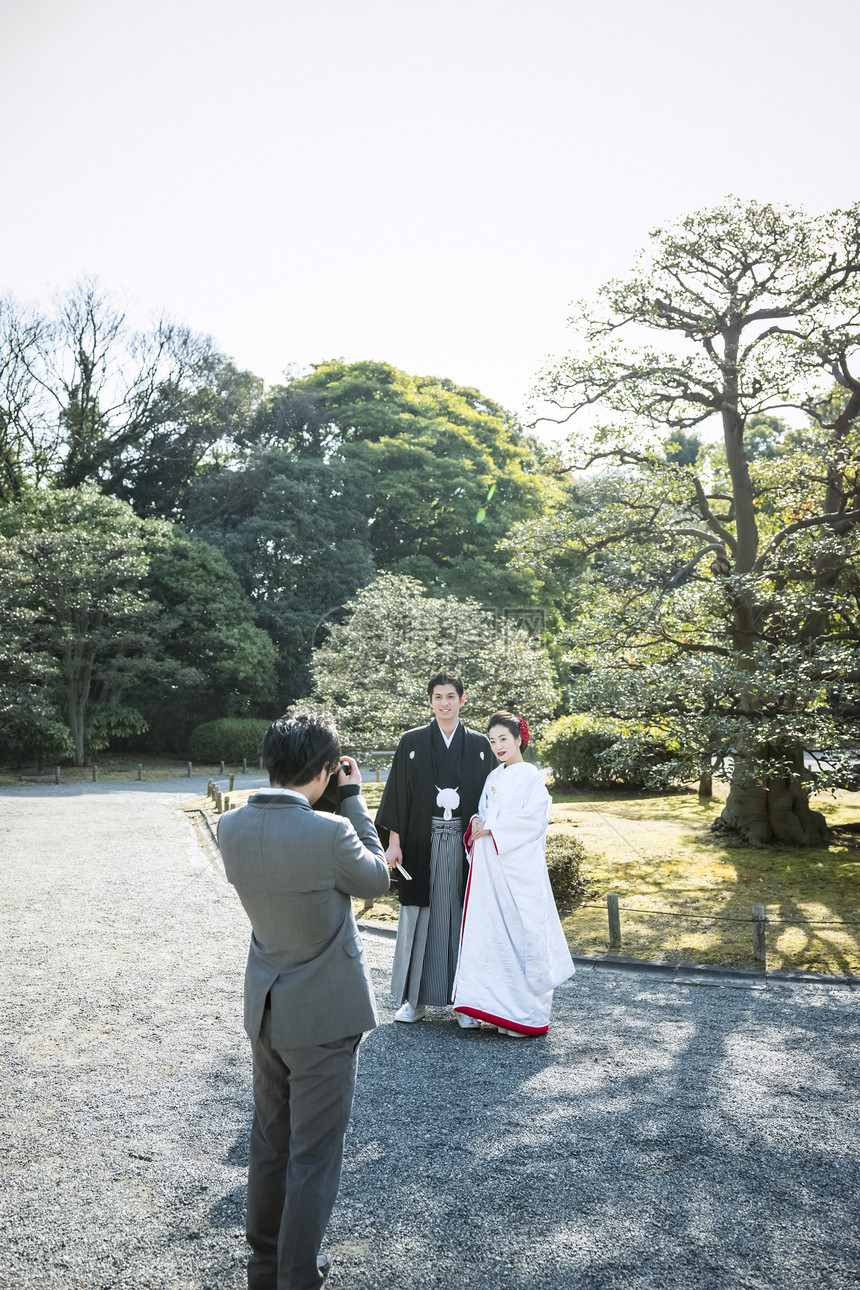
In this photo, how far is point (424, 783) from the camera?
5.29 metres

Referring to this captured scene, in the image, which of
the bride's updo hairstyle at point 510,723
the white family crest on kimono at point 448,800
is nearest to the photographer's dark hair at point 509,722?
the bride's updo hairstyle at point 510,723

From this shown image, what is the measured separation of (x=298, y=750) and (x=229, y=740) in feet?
76.9

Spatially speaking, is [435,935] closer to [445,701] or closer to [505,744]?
[505,744]

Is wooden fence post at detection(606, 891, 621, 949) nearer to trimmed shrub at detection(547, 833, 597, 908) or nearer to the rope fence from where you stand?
the rope fence

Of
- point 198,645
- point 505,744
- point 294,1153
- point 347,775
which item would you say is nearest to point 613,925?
point 505,744

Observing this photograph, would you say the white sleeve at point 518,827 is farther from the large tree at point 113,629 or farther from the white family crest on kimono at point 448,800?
the large tree at point 113,629

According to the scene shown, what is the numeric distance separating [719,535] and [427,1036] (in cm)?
789

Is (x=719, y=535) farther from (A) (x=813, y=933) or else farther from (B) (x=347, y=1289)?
(B) (x=347, y=1289)

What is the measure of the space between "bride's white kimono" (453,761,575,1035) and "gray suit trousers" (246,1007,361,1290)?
7.64 ft

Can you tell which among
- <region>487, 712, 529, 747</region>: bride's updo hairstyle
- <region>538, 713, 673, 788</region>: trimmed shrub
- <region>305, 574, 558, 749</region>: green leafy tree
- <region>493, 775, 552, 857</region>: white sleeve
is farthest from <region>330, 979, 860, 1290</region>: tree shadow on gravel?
<region>538, 713, 673, 788</region>: trimmed shrub

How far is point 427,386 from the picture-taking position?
107ft

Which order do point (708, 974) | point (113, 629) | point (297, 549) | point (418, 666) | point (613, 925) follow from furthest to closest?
point (297, 549)
point (113, 629)
point (418, 666)
point (613, 925)
point (708, 974)

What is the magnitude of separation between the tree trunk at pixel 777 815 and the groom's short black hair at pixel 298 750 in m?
8.96

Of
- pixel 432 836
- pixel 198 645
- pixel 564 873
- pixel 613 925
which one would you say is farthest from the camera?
pixel 198 645
